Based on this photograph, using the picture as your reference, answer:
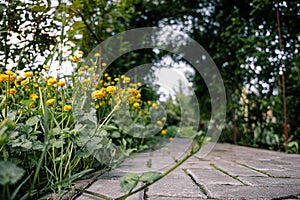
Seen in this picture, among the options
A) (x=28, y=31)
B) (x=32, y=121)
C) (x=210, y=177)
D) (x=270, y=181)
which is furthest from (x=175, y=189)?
(x=28, y=31)

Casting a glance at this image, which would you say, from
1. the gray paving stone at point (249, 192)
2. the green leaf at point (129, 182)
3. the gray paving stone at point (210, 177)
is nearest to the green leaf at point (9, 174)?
the green leaf at point (129, 182)

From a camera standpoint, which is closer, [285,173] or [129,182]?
[129,182]

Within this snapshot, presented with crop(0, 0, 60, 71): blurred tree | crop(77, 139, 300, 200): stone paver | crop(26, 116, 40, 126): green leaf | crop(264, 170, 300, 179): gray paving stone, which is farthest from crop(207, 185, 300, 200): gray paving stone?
crop(0, 0, 60, 71): blurred tree

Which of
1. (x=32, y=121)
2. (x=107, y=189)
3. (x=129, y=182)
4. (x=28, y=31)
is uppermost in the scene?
(x=28, y=31)

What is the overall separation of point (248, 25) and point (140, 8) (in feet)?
6.63

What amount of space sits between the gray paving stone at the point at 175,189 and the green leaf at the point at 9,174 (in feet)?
1.75

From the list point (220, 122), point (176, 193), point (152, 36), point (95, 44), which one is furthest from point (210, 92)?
point (176, 193)

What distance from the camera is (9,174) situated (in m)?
0.50

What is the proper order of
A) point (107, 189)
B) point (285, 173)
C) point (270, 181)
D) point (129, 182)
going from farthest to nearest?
point (285, 173) → point (270, 181) → point (107, 189) → point (129, 182)

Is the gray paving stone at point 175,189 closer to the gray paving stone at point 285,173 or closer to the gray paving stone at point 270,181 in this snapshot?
the gray paving stone at point 270,181

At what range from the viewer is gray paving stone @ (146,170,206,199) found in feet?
3.16

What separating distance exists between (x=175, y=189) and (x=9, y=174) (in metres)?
0.70

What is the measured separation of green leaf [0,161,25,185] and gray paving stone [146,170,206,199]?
21.0 inches

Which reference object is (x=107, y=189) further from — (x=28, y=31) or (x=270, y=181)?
(x=28, y=31)
